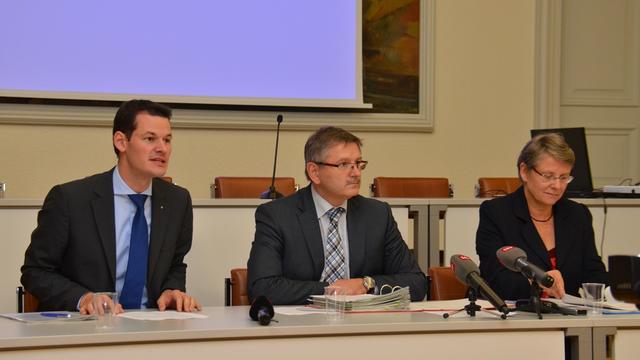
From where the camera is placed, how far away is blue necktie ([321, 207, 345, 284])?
366cm

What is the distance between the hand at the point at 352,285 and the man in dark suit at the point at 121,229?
1.96 feet

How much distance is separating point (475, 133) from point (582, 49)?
3.94ft

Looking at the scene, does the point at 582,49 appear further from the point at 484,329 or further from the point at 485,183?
the point at 484,329

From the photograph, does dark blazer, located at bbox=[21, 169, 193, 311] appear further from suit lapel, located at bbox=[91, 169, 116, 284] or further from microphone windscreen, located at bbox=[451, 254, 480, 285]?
microphone windscreen, located at bbox=[451, 254, 480, 285]

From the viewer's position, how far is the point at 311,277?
363 cm

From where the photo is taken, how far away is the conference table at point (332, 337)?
2.45 m

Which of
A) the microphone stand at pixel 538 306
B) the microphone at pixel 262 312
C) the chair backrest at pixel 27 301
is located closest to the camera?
the microphone at pixel 262 312

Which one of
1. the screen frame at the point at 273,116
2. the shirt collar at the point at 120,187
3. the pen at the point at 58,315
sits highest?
the screen frame at the point at 273,116

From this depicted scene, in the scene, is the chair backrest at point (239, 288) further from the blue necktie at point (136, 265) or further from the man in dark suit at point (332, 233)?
the blue necktie at point (136, 265)

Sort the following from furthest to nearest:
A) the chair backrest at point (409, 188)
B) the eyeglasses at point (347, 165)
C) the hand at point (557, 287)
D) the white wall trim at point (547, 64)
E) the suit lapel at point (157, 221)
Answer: the white wall trim at point (547, 64) → the chair backrest at point (409, 188) → the eyeglasses at point (347, 165) → the suit lapel at point (157, 221) → the hand at point (557, 287)

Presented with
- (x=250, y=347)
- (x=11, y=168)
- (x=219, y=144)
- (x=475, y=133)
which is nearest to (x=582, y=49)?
(x=475, y=133)

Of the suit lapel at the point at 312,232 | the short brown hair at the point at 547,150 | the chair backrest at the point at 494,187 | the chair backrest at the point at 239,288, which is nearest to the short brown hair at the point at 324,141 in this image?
the suit lapel at the point at 312,232

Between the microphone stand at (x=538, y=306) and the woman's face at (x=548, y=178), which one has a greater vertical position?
the woman's face at (x=548, y=178)

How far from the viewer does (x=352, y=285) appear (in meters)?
3.46
